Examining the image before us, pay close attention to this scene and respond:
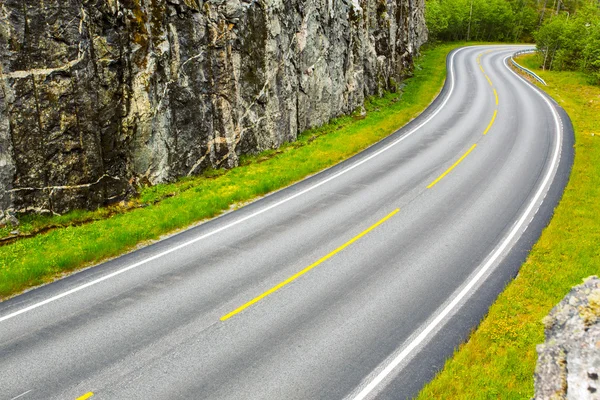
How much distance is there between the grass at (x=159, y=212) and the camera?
38.6 ft

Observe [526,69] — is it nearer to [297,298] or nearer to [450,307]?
[450,307]

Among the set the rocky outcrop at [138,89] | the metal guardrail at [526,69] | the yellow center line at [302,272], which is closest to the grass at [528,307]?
the yellow center line at [302,272]

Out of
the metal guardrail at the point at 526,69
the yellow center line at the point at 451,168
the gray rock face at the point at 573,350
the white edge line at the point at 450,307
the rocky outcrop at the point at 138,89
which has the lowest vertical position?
the metal guardrail at the point at 526,69

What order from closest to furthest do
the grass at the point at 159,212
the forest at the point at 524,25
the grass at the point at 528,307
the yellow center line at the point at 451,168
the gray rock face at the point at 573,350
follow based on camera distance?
the gray rock face at the point at 573,350
the grass at the point at 528,307
the grass at the point at 159,212
the yellow center line at the point at 451,168
the forest at the point at 524,25

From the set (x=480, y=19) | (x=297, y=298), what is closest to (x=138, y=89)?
(x=297, y=298)

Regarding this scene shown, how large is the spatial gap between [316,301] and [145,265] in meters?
4.86

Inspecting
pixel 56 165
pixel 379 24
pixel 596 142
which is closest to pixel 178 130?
pixel 56 165

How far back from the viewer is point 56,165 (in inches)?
559

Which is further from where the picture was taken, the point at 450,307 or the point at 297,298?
the point at 297,298

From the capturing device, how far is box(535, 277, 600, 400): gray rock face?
714 cm

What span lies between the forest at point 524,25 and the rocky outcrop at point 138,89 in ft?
118

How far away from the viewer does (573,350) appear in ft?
25.7

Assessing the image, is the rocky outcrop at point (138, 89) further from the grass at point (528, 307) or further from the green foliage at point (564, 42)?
the green foliage at point (564, 42)

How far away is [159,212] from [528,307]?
11.4 meters
